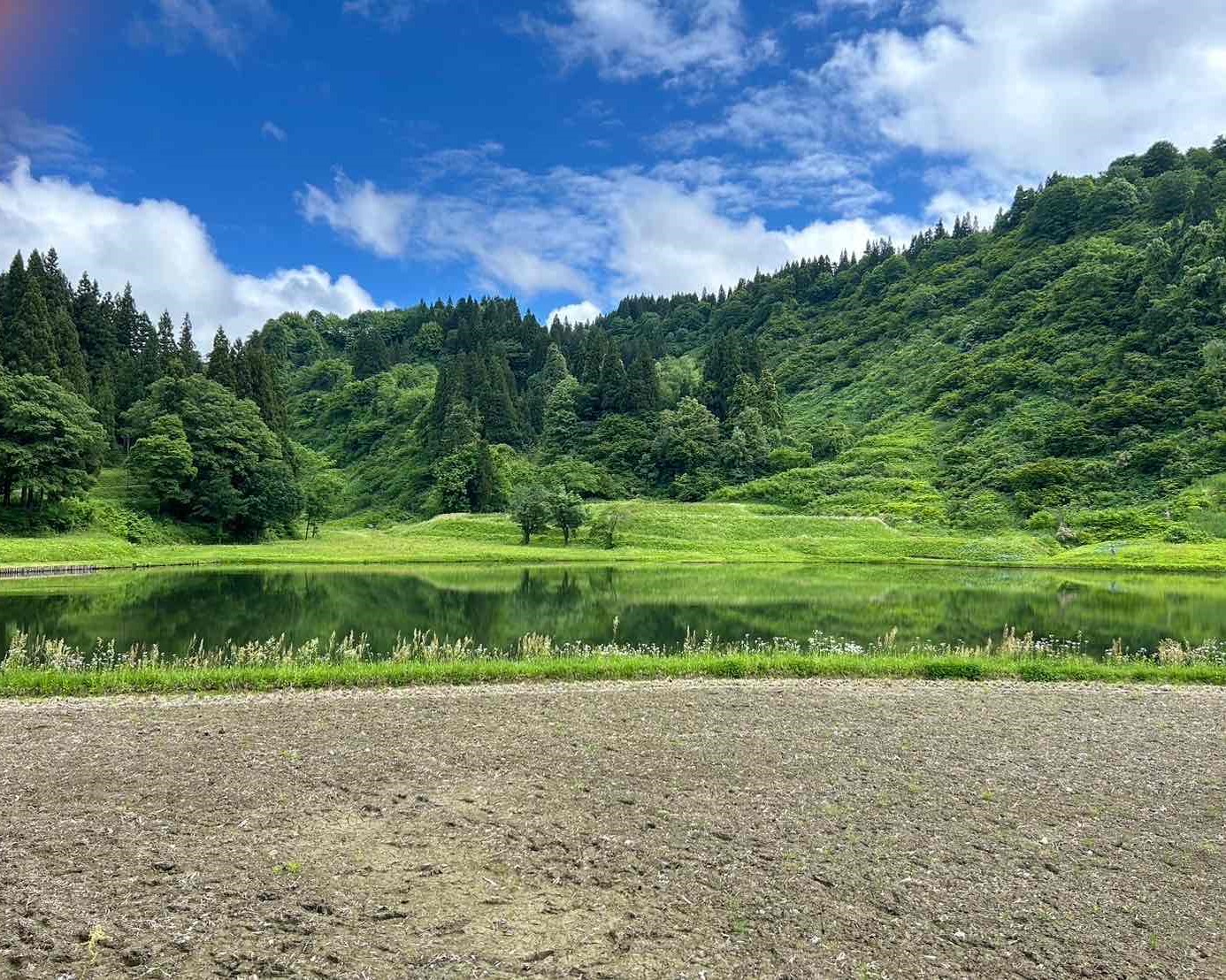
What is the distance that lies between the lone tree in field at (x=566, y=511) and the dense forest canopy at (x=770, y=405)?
22.7m

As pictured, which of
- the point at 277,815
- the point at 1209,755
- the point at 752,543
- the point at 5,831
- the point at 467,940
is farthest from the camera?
the point at 752,543

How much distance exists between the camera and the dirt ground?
7.53 meters

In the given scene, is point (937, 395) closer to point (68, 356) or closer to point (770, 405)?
point (770, 405)

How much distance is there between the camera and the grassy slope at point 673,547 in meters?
62.3

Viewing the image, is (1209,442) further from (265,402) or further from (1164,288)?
(265,402)

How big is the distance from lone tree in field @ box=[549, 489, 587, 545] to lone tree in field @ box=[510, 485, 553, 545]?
64 centimetres

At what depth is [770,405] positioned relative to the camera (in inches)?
5276

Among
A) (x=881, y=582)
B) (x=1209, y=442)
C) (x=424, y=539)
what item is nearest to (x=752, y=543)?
(x=881, y=582)

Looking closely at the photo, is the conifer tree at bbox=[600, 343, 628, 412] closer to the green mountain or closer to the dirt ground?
the green mountain

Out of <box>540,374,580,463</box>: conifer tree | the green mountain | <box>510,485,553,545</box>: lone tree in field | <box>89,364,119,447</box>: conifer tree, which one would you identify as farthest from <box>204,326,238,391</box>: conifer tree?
<box>540,374,580,463</box>: conifer tree

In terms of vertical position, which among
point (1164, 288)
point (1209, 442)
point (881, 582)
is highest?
point (1164, 288)

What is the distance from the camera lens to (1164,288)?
388 feet

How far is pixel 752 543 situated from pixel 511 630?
52.0 m

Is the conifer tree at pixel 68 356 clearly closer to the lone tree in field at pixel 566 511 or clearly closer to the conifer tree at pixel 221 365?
the conifer tree at pixel 221 365
